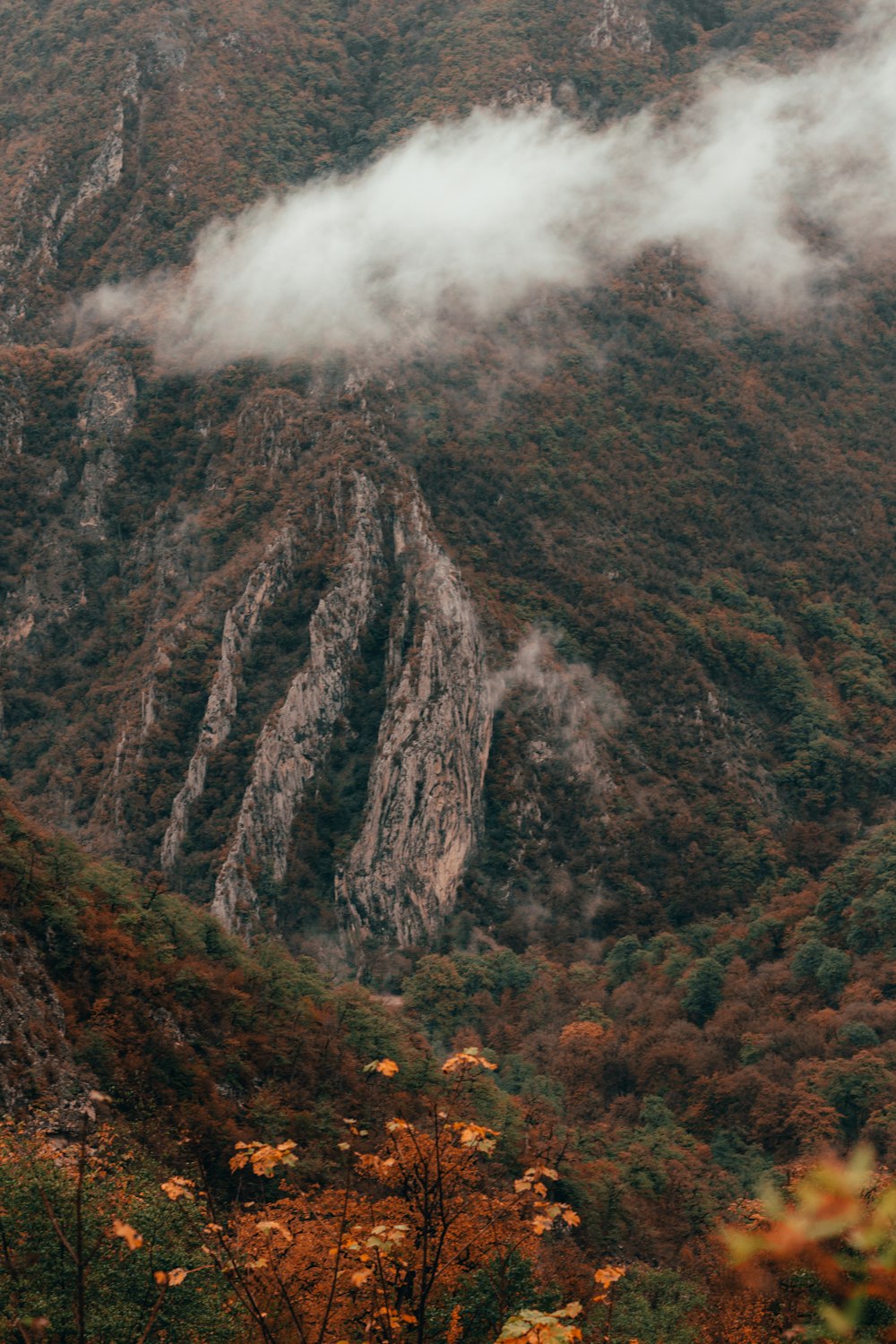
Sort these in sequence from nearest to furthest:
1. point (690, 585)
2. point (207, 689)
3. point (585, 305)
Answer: point (207, 689) → point (690, 585) → point (585, 305)

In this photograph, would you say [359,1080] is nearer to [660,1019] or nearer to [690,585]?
[660,1019]

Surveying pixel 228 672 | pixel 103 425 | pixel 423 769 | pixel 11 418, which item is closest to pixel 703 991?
pixel 423 769

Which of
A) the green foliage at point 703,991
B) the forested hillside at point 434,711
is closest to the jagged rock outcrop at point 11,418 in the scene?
the forested hillside at point 434,711

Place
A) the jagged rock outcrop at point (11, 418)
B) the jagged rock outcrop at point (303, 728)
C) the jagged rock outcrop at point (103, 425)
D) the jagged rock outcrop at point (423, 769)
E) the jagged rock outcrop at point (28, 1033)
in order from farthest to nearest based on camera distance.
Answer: the jagged rock outcrop at point (11, 418) → the jagged rock outcrop at point (103, 425) → the jagged rock outcrop at point (423, 769) → the jagged rock outcrop at point (303, 728) → the jagged rock outcrop at point (28, 1033)

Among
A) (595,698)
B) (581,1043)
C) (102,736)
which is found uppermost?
(595,698)

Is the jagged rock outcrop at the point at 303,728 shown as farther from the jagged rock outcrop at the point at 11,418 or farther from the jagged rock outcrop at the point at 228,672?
the jagged rock outcrop at the point at 11,418

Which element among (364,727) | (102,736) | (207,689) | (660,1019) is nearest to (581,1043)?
(660,1019)

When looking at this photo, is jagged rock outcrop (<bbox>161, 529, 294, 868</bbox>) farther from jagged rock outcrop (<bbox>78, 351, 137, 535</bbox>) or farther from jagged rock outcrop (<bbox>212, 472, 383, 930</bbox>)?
jagged rock outcrop (<bbox>78, 351, 137, 535</bbox>)
